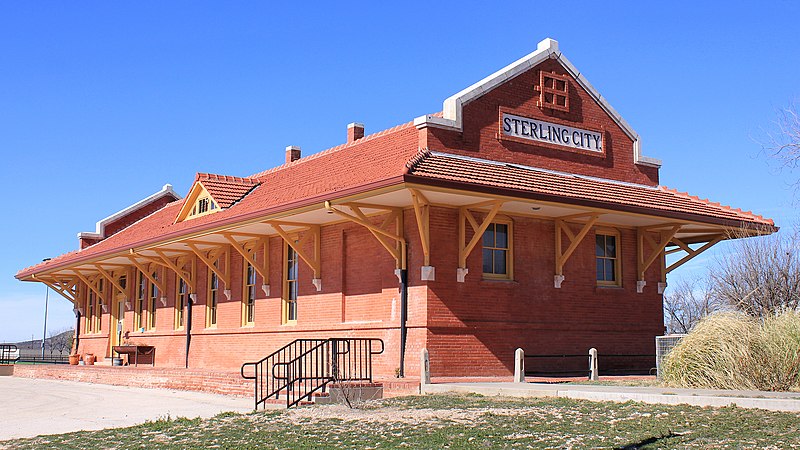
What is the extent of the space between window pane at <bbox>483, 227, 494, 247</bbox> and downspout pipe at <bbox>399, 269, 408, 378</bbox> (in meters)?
1.99

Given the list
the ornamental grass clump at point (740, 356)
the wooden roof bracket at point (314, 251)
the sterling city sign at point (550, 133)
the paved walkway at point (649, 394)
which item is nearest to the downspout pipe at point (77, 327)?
the wooden roof bracket at point (314, 251)

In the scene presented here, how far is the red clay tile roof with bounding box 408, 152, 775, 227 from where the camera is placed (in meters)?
18.0

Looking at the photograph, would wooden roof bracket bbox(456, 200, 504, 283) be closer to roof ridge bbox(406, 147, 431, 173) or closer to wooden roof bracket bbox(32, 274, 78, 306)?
roof ridge bbox(406, 147, 431, 173)

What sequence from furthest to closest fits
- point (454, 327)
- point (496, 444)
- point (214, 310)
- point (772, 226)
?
1. point (214, 310)
2. point (772, 226)
3. point (454, 327)
4. point (496, 444)

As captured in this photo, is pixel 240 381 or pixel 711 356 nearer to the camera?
pixel 711 356

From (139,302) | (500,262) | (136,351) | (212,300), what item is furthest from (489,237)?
(139,302)

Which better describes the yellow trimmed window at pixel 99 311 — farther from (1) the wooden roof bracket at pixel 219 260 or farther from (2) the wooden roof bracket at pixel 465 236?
(2) the wooden roof bracket at pixel 465 236

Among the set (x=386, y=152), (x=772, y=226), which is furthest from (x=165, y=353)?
(x=772, y=226)

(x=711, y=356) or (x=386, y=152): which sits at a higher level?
(x=386, y=152)

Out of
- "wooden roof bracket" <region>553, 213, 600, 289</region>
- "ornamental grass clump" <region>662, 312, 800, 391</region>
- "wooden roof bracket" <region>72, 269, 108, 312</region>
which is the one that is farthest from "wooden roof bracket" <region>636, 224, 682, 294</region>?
"wooden roof bracket" <region>72, 269, 108, 312</region>

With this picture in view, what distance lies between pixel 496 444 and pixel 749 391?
17.9 ft

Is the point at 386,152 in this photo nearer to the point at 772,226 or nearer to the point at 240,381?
the point at 240,381

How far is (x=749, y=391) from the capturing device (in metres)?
13.7

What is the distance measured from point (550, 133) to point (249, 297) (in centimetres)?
978
